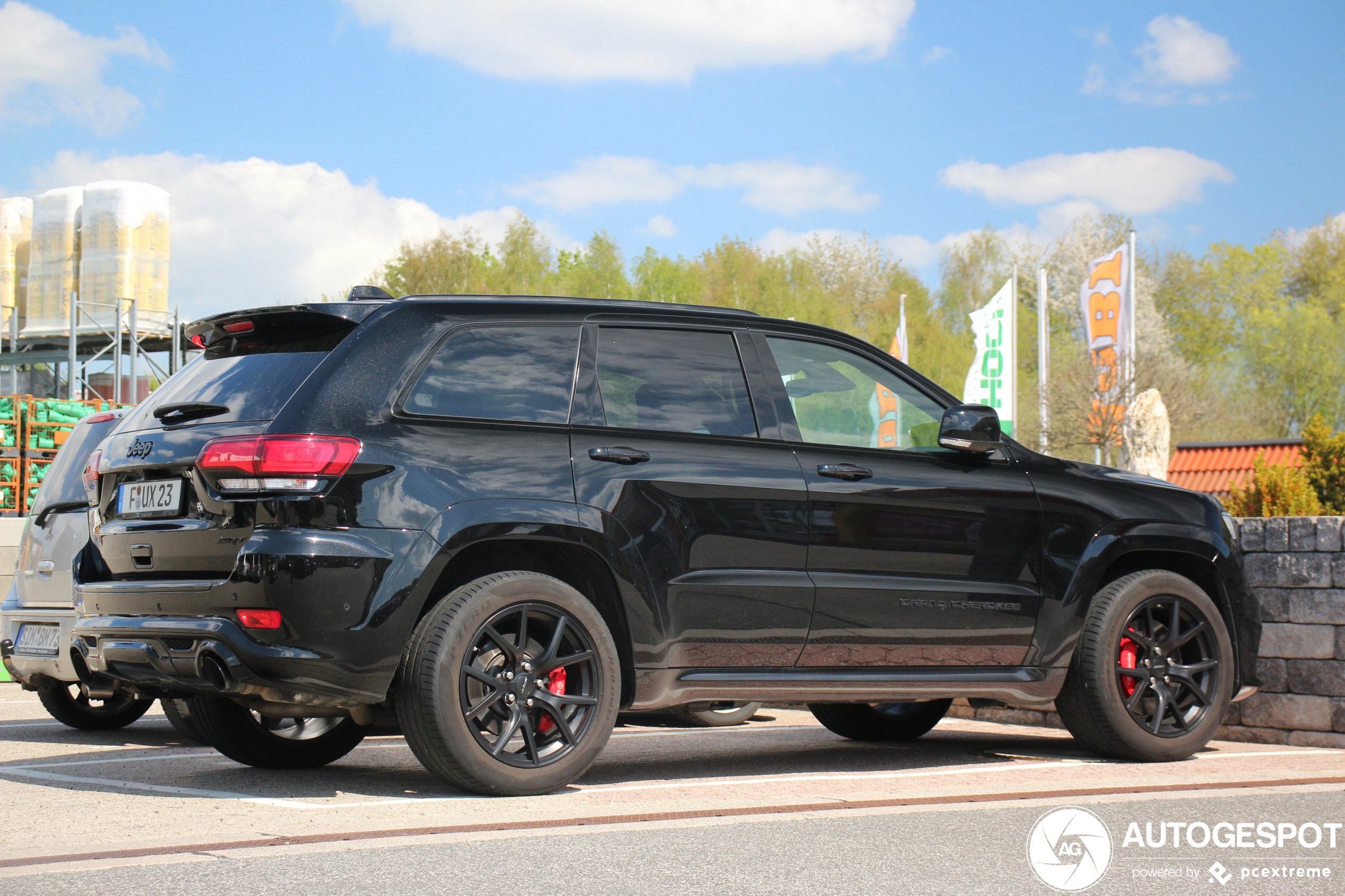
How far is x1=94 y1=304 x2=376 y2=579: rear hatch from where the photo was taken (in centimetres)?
507

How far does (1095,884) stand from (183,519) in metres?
3.28

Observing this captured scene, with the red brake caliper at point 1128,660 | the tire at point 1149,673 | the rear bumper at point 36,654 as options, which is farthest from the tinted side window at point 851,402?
the rear bumper at point 36,654

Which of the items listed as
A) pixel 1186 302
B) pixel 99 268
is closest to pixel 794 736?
pixel 99 268

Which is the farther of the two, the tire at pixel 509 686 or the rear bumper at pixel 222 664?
the tire at pixel 509 686

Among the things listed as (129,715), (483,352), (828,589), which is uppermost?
(483,352)

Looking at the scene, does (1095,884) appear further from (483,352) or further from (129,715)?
(129,715)

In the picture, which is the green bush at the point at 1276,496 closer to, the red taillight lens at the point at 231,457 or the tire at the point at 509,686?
the tire at the point at 509,686

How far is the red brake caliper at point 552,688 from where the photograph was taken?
537 centimetres

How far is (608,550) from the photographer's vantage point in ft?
17.7

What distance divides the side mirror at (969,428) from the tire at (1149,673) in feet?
3.24

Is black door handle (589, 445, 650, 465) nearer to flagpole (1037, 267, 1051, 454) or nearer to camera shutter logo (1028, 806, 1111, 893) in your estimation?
camera shutter logo (1028, 806, 1111, 893)

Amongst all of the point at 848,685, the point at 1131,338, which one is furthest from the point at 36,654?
the point at 1131,338

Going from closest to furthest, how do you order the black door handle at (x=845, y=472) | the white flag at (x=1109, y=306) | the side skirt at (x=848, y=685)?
the side skirt at (x=848, y=685) < the black door handle at (x=845, y=472) < the white flag at (x=1109, y=306)

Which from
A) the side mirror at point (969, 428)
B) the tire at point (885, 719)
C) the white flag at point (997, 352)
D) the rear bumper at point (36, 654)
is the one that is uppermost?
the white flag at point (997, 352)
